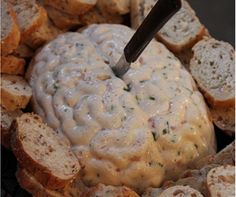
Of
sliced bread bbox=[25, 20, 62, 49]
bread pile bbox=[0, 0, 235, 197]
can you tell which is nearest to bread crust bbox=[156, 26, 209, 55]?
bread pile bbox=[0, 0, 235, 197]

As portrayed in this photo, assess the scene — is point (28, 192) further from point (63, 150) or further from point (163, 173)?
point (163, 173)

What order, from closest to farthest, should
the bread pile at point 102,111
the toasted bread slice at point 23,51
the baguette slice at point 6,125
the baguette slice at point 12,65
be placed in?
1. the bread pile at point 102,111
2. the baguette slice at point 6,125
3. the baguette slice at point 12,65
4. the toasted bread slice at point 23,51

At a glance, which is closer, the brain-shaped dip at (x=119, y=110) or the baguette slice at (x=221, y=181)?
the baguette slice at (x=221, y=181)

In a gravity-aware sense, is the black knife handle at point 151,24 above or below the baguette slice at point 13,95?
above

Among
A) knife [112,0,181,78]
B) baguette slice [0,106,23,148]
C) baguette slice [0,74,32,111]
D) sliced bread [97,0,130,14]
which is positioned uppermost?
knife [112,0,181,78]

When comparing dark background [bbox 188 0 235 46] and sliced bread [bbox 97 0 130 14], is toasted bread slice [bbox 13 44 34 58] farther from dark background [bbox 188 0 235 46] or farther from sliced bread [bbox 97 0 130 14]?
dark background [bbox 188 0 235 46]

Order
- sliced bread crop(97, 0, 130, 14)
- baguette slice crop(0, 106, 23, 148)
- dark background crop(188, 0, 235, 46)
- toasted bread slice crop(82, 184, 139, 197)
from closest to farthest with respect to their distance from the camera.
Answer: toasted bread slice crop(82, 184, 139, 197) < baguette slice crop(0, 106, 23, 148) < sliced bread crop(97, 0, 130, 14) < dark background crop(188, 0, 235, 46)

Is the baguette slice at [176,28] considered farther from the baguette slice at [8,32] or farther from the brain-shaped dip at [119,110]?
the baguette slice at [8,32]

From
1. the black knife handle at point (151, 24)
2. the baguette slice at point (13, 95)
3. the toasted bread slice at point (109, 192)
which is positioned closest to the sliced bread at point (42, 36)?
the baguette slice at point (13, 95)
